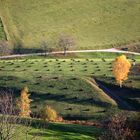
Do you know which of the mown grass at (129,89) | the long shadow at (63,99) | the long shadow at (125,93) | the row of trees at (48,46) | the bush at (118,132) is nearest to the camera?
the bush at (118,132)

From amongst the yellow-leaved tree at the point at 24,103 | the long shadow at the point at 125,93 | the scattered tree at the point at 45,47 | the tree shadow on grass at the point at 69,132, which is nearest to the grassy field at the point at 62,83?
the yellow-leaved tree at the point at 24,103

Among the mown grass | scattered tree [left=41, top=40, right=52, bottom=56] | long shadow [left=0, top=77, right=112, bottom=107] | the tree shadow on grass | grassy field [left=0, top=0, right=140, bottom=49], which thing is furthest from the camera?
grassy field [left=0, top=0, right=140, bottom=49]

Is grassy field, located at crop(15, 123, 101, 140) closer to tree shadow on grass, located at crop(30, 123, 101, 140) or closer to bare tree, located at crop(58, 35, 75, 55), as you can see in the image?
tree shadow on grass, located at crop(30, 123, 101, 140)

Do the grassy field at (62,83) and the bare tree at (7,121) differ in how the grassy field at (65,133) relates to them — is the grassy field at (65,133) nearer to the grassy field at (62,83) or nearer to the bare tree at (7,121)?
the bare tree at (7,121)

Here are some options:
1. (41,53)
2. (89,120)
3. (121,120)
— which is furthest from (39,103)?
(41,53)

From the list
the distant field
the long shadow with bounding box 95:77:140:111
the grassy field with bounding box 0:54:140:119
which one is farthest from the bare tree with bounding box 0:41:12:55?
the long shadow with bounding box 95:77:140:111

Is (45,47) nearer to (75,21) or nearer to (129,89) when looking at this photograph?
(75,21)

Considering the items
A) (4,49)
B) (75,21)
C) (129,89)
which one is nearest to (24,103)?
(129,89)
